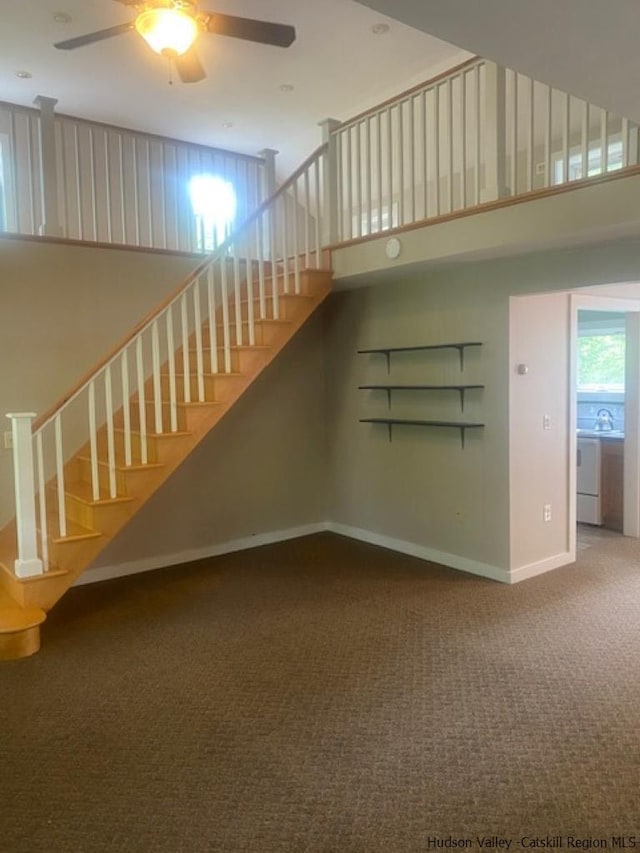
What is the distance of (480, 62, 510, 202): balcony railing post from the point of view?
371 centimetres

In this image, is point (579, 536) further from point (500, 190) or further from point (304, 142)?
point (304, 142)

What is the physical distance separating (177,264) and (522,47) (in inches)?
145

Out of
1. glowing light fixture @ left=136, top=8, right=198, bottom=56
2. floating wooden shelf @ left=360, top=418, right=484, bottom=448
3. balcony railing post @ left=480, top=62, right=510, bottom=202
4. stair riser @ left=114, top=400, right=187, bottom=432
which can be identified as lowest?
floating wooden shelf @ left=360, top=418, right=484, bottom=448

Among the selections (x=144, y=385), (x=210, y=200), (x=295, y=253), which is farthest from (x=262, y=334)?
(x=210, y=200)

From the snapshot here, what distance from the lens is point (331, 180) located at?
4.88 metres

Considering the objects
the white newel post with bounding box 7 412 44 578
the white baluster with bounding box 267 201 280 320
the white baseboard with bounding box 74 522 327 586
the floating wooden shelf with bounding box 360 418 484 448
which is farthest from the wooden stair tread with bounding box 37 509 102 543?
the floating wooden shelf with bounding box 360 418 484 448

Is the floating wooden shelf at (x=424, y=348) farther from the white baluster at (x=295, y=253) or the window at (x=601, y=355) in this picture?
the window at (x=601, y=355)

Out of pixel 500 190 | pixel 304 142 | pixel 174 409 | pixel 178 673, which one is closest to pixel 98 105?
pixel 304 142

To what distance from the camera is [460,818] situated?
209cm

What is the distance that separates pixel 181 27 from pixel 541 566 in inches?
166

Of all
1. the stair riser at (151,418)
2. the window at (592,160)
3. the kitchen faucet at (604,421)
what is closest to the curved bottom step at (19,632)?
the stair riser at (151,418)

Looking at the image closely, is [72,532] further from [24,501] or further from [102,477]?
[102,477]

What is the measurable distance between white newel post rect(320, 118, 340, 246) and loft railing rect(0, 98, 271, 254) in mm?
671

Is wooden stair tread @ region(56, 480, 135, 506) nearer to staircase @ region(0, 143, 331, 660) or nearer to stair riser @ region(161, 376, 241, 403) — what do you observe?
staircase @ region(0, 143, 331, 660)
